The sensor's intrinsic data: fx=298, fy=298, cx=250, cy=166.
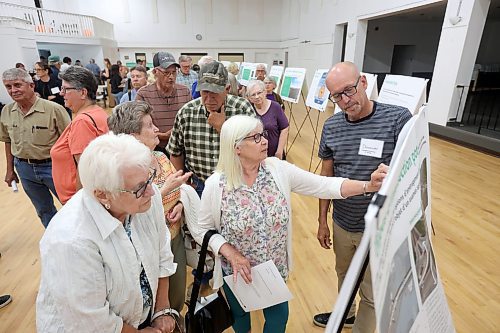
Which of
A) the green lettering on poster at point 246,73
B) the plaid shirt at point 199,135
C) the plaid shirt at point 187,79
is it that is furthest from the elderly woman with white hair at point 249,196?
the green lettering on poster at point 246,73

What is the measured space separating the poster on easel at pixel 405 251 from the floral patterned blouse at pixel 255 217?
746mm

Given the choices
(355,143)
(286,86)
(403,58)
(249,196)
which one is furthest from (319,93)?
(403,58)

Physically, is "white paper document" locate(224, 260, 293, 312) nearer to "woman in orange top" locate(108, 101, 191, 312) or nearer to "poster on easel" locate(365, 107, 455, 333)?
"woman in orange top" locate(108, 101, 191, 312)

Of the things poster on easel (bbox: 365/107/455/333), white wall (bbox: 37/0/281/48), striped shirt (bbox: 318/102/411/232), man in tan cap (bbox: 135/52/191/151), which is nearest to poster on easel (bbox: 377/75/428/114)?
striped shirt (bbox: 318/102/411/232)

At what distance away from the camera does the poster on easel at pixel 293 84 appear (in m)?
5.17

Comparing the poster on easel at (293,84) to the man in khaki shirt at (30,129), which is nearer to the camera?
the man in khaki shirt at (30,129)

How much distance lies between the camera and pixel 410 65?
15000mm

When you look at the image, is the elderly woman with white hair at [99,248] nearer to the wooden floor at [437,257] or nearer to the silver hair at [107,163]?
the silver hair at [107,163]

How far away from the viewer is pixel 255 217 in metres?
1.38

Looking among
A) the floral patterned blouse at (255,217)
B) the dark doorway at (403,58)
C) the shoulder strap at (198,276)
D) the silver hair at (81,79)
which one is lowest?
the shoulder strap at (198,276)

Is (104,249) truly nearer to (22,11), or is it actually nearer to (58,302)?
(58,302)

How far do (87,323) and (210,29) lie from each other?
20.1 m

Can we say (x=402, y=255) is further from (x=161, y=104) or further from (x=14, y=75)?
(x=14, y=75)

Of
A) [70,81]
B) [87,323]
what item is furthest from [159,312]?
[70,81]
